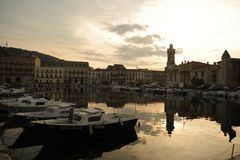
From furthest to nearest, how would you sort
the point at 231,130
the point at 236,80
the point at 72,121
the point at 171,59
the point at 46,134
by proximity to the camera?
the point at 171,59 < the point at 236,80 < the point at 231,130 < the point at 72,121 < the point at 46,134

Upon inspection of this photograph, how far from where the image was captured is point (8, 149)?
23297mm

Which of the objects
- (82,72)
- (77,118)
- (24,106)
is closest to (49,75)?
(82,72)

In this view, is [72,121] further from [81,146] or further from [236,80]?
[236,80]

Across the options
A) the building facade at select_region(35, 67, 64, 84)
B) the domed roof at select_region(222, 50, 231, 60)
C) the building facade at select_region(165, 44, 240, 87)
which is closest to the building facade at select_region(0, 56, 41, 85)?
the building facade at select_region(35, 67, 64, 84)

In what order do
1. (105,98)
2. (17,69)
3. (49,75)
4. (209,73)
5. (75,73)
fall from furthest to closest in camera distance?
(75,73), (49,75), (17,69), (209,73), (105,98)

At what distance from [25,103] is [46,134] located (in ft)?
54.6

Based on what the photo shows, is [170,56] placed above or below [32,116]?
above

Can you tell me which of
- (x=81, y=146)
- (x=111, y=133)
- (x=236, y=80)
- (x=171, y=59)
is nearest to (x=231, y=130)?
A: (x=111, y=133)

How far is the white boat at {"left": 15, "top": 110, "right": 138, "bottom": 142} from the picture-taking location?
84.9ft

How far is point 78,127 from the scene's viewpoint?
26.7 meters

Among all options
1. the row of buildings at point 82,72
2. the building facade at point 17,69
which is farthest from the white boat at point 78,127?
the building facade at point 17,69

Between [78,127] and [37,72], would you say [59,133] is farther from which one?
[37,72]

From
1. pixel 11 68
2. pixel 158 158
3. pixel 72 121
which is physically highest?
pixel 11 68

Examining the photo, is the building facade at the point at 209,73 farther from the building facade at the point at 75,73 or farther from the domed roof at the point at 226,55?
the building facade at the point at 75,73
